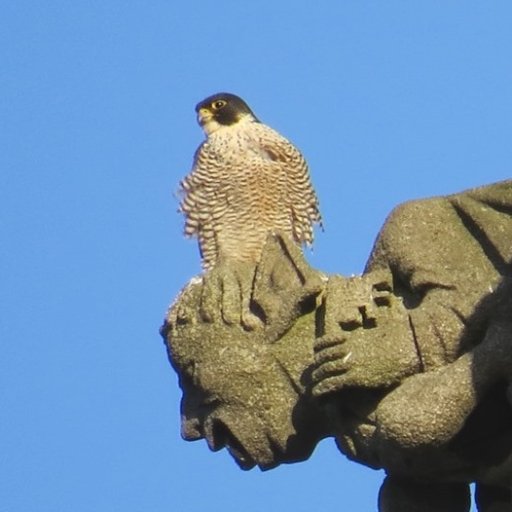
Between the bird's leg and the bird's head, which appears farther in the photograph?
the bird's head

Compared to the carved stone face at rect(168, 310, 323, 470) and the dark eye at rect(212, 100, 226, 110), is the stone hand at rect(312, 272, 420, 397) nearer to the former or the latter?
the carved stone face at rect(168, 310, 323, 470)

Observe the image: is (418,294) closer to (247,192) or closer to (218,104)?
(247,192)

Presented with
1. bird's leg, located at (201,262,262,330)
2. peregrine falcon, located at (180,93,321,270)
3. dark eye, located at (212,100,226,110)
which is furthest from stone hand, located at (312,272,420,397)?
dark eye, located at (212,100,226,110)

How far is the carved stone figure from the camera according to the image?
6387 mm

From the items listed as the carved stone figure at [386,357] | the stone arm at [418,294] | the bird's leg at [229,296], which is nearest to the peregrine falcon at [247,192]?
the bird's leg at [229,296]

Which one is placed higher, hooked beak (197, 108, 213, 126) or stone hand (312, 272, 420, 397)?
hooked beak (197, 108, 213, 126)

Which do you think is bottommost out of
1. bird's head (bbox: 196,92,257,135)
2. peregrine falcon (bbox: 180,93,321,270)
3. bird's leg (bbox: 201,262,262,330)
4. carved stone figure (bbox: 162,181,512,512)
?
carved stone figure (bbox: 162,181,512,512)

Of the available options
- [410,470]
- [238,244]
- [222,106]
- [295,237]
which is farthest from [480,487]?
[222,106]

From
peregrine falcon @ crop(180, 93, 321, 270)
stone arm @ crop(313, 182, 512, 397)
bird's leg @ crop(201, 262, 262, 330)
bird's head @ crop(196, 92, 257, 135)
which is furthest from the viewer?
bird's head @ crop(196, 92, 257, 135)

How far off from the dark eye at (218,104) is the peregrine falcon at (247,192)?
1.19 meters

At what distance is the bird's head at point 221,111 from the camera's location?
14758 millimetres

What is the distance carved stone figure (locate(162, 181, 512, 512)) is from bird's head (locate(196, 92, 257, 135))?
297 inches

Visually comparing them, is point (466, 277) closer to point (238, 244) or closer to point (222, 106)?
point (238, 244)

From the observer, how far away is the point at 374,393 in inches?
261
